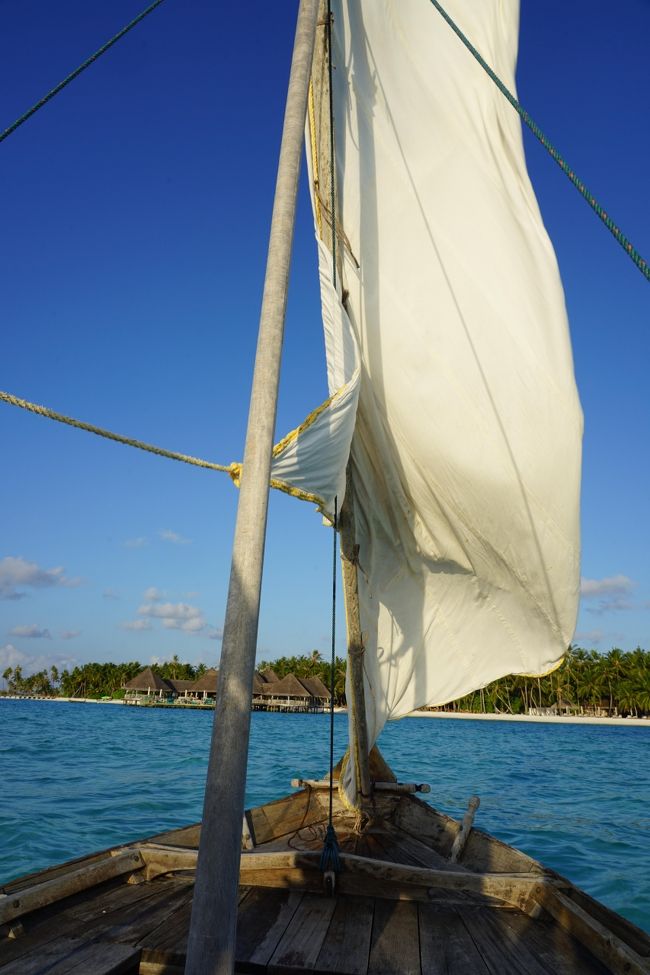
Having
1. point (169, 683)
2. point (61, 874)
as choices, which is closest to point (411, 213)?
point (61, 874)

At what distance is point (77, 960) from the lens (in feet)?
9.23

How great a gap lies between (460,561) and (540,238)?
8.73 ft

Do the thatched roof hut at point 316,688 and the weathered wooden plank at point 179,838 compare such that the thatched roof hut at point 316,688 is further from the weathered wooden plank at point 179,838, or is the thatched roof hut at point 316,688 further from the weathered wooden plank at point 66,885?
the weathered wooden plank at point 66,885

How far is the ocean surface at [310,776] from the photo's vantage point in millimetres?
8773

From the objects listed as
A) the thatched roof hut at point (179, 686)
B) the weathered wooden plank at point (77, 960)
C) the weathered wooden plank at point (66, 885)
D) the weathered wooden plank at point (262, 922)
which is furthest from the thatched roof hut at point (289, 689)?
the weathered wooden plank at point (77, 960)

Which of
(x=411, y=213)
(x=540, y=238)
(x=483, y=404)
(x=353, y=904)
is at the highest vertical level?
(x=411, y=213)

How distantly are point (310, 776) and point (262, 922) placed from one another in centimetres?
1352

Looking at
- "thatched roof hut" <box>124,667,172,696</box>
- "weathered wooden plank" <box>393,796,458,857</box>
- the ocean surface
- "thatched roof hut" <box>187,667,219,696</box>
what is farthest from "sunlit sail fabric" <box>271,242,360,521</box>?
"thatched roof hut" <box>124,667,172,696</box>

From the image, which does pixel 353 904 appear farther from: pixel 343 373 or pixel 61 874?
pixel 343 373

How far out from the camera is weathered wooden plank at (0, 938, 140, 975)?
2.68m

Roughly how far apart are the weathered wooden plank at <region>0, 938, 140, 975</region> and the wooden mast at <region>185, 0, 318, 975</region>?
3.18 ft

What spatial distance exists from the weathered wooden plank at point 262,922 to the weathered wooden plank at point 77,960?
52cm

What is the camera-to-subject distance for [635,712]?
214 feet

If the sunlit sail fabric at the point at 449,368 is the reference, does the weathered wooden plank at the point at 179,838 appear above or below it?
below
